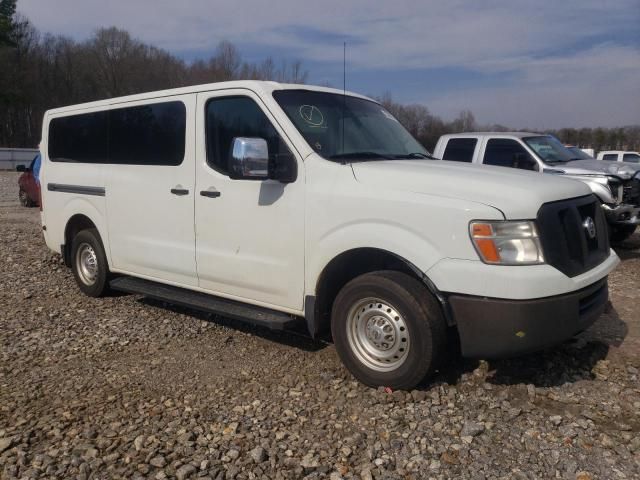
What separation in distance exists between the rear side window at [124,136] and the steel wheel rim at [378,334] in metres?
2.24

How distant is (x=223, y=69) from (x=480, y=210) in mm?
44164

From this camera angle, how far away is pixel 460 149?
34.9 feet

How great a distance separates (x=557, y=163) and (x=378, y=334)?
7.37 meters

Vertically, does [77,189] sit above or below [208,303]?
above

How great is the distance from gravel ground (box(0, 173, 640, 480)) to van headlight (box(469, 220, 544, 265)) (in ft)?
3.33

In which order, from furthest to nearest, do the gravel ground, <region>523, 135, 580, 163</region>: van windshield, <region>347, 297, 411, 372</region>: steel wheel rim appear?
<region>523, 135, 580, 163</region>: van windshield < <region>347, 297, 411, 372</region>: steel wheel rim < the gravel ground

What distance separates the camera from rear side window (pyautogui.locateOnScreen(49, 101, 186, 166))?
17.1ft

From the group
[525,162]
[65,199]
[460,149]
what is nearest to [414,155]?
[65,199]

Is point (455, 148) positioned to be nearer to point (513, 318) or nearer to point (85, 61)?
point (513, 318)

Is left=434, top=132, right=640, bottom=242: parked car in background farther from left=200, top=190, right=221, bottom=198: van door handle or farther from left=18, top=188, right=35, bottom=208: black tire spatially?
left=18, top=188, right=35, bottom=208: black tire

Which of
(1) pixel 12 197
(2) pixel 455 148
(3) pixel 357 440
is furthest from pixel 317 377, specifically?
(1) pixel 12 197

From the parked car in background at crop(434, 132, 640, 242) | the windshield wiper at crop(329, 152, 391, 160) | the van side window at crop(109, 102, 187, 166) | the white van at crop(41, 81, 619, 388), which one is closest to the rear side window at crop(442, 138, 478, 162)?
the parked car in background at crop(434, 132, 640, 242)

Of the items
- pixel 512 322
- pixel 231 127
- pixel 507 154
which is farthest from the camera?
pixel 507 154

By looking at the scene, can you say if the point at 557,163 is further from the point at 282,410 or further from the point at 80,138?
the point at 282,410
